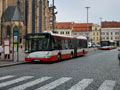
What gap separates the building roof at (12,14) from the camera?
2773 inches

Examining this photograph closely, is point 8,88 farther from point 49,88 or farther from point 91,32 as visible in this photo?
point 91,32

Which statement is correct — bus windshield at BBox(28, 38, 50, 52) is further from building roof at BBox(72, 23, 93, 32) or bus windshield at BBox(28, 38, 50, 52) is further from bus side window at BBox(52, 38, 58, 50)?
building roof at BBox(72, 23, 93, 32)

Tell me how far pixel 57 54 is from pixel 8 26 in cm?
4888

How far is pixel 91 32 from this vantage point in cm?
12562

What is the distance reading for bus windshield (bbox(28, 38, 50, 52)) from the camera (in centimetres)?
1986

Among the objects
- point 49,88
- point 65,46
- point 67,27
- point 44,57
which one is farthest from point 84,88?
point 67,27

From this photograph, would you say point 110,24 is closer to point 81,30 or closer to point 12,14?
point 81,30

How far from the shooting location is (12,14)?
71.5 m

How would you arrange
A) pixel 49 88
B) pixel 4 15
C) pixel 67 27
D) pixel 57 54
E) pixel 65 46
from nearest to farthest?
pixel 49 88, pixel 57 54, pixel 65 46, pixel 4 15, pixel 67 27

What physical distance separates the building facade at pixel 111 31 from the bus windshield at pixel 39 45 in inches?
4389

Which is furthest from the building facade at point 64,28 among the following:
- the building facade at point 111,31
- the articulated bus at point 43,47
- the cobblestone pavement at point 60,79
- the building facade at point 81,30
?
the cobblestone pavement at point 60,79

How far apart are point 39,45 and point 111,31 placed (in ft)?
371

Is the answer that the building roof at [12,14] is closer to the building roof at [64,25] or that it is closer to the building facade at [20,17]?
the building facade at [20,17]

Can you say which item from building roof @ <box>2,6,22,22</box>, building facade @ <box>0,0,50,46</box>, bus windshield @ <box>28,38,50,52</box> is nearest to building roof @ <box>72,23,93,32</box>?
building facade @ <box>0,0,50,46</box>
